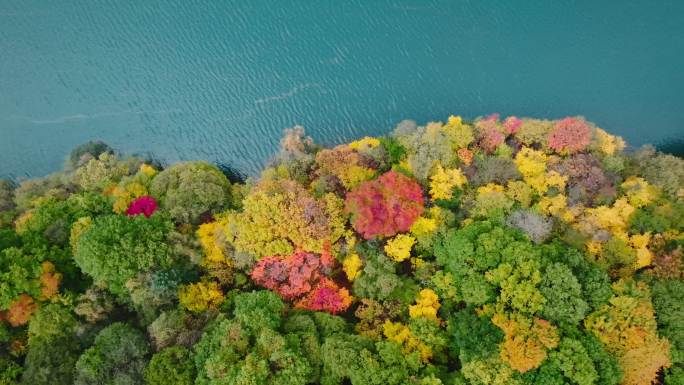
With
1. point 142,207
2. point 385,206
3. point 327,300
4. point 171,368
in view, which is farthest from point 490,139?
point 171,368

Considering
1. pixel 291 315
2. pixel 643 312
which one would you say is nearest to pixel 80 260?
pixel 291 315

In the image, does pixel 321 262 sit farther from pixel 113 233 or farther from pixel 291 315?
pixel 113 233

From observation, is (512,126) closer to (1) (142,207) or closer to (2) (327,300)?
(2) (327,300)

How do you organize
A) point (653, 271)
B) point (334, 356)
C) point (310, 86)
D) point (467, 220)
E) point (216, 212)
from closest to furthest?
point (334, 356) < point (653, 271) < point (467, 220) < point (216, 212) < point (310, 86)

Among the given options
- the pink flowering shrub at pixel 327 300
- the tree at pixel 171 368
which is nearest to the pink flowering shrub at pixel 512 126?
the pink flowering shrub at pixel 327 300

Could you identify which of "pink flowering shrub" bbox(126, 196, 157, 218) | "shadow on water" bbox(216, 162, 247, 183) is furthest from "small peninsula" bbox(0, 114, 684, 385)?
"shadow on water" bbox(216, 162, 247, 183)

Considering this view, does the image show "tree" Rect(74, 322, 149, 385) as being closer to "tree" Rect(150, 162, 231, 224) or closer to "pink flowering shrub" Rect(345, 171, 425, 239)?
"tree" Rect(150, 162, 231, 224)

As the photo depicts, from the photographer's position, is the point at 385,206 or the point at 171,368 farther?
the point at 385,206
